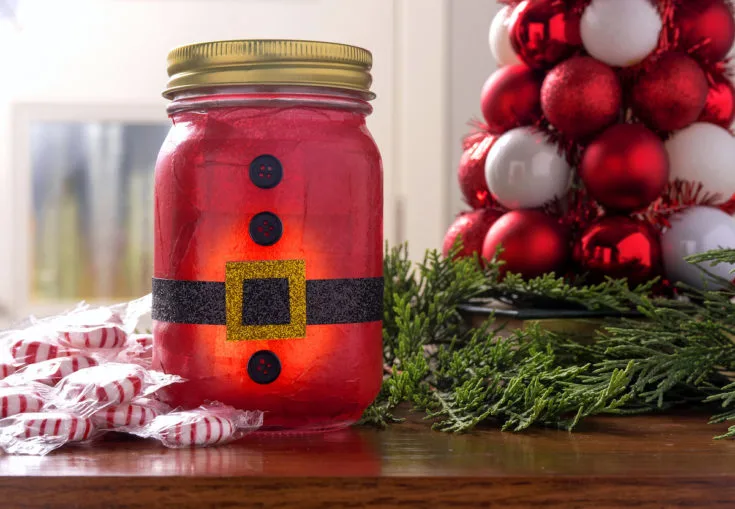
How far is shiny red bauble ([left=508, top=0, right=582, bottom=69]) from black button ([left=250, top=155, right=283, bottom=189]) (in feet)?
1.27

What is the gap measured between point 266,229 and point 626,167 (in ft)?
1.21

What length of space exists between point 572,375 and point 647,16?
1.21 feet

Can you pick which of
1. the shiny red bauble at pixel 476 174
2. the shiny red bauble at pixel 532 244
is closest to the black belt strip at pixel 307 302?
the shiny red bauble at pixel 532 244

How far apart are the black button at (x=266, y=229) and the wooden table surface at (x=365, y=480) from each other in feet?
0.35

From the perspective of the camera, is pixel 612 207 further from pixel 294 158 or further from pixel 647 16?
pixel 294 158

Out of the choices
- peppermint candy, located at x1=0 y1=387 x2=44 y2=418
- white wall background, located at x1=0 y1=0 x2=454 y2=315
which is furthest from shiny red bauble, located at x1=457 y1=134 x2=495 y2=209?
white wall background, located at x1=0 y1=0 x2=454 y2=315

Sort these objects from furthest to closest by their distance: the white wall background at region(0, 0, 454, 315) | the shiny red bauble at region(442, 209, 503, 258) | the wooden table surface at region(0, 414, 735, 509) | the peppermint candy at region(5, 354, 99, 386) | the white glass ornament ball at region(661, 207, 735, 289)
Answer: the white wall background at region(0, 0, 454, 315) → the shiny red bauble at region(442, 209, 503, 258) → the white glass ornament ball at region(661, 207, 735, 289) → the peppermint candy at region(5, 354, 99, 386) → the wooden table surface at region(0, 414, 735, 509)

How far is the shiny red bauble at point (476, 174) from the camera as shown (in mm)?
834

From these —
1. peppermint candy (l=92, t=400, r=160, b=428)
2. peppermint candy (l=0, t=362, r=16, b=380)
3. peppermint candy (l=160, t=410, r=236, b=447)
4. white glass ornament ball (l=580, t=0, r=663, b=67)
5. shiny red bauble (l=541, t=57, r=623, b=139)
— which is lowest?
peppermint candy (l=160, t=410, r=236, b=447)

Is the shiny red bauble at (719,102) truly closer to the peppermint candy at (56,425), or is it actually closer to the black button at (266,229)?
the black button at (266,229)

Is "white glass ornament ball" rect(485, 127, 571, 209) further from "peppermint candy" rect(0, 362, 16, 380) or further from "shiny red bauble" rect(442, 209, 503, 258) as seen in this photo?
"peppermint candy" rect(0, 362, 16, 380)

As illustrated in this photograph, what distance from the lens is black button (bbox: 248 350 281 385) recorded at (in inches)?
17.4

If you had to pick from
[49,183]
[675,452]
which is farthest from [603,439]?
[49,183]

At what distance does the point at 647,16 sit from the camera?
0.73m
